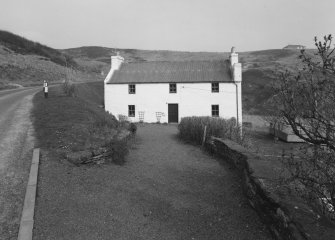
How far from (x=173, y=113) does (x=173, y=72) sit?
4.79 meters

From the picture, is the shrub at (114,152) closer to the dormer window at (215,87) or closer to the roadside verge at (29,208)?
the roadside verge at (29,208)

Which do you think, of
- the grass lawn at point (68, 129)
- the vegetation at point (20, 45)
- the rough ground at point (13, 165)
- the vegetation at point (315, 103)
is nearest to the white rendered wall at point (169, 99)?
the grass lawn at point (68, 129)

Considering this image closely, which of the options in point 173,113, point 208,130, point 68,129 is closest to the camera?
point 68,129

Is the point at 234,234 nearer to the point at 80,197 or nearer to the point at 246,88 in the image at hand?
Answer: the point at 80,197

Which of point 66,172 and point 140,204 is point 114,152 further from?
point 140,204

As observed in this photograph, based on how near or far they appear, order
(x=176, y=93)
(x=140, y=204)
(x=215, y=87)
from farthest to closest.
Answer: (x=176, y=93), (x=215, y=87), (x=140, y=204)

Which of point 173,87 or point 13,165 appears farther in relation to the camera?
point 173,87

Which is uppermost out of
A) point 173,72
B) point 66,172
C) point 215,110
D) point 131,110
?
point 173,72

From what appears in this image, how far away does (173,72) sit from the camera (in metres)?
35.2

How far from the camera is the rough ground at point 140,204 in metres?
6.51

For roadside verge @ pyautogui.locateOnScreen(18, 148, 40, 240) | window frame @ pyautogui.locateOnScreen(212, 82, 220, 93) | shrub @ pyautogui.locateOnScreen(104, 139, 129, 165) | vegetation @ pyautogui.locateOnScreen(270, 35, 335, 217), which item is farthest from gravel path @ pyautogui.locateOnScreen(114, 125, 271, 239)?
window frame @ pyautogui.locateOnScreen(212, 82, 220, 93)

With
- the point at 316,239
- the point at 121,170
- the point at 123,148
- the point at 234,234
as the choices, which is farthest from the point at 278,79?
the point at 123,148

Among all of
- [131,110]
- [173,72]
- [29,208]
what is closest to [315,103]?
[29,208]

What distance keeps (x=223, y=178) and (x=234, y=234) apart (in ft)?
13.4
